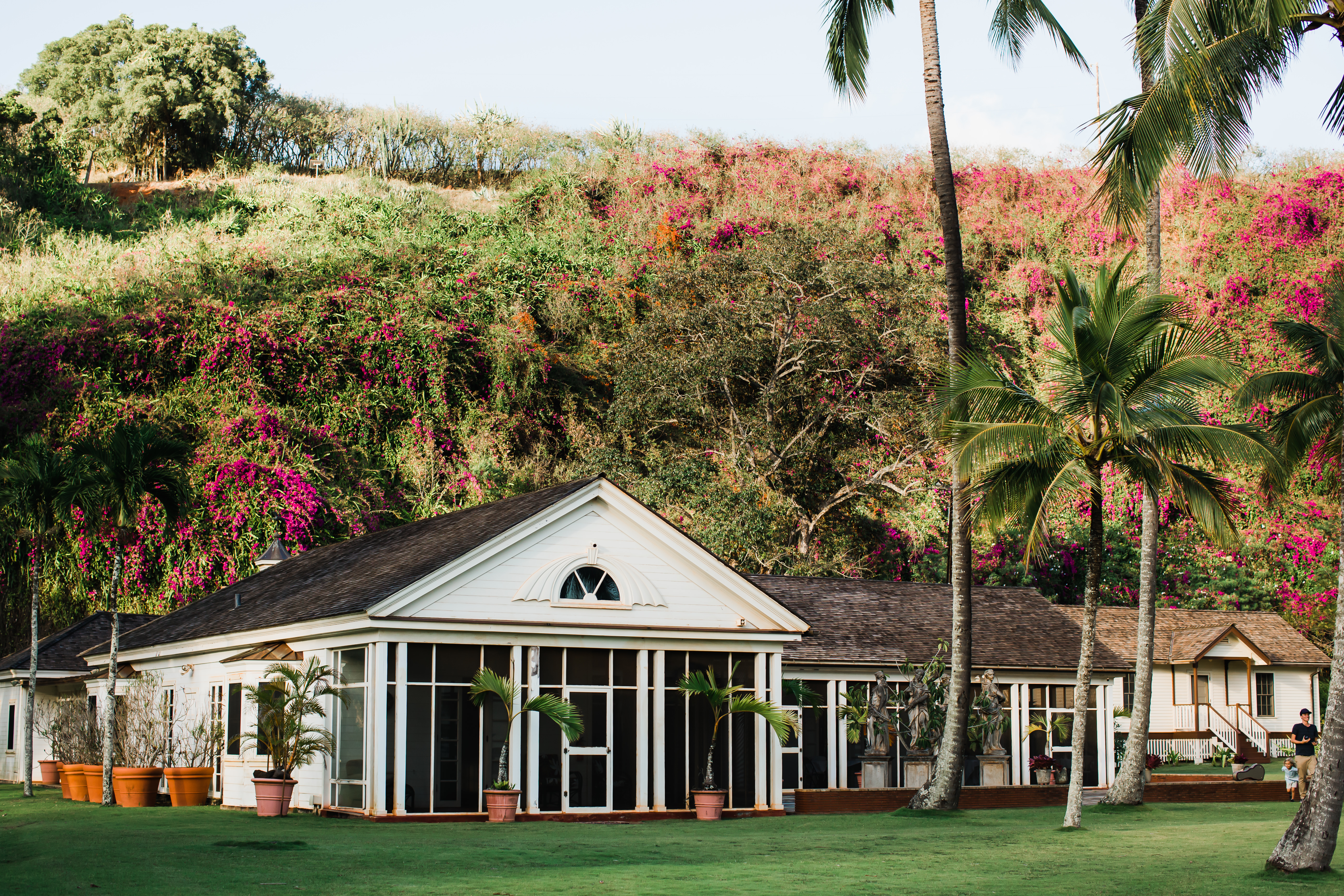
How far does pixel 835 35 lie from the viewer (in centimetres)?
2191

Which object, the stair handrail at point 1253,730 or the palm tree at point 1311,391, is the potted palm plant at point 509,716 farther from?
the stair handrail at point 1253,730

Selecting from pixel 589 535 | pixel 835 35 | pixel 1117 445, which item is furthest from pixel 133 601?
pixel 1117 445

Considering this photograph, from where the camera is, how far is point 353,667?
19.0m

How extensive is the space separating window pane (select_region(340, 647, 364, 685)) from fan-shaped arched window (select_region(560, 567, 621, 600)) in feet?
10.3

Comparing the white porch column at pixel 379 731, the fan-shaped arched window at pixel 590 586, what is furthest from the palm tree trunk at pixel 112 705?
the fan-shaped arched window at pixel 590 586

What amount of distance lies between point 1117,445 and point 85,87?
182 feet

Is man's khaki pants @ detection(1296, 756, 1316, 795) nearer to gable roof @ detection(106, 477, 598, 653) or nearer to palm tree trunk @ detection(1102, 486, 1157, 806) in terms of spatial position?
palm tree trunk @ detection(1102, 486, 1157, 806)

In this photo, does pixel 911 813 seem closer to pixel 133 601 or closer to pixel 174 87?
pixel 133 601

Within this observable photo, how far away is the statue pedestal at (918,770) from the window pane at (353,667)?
34.2ft

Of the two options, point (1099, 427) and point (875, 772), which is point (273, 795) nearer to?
point (875, 772)

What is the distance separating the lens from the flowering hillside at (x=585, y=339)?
31.5 m

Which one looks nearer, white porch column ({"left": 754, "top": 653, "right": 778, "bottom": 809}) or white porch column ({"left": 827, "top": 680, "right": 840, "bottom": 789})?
white porch column ({"left": 754, "top": 653, "right": 778, "bottom": 809})

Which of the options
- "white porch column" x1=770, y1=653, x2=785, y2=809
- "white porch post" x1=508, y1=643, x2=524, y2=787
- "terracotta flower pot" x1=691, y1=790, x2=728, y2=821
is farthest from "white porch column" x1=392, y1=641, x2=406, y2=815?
"white porch column" x1=770, y1=653, x2=785, y2=809

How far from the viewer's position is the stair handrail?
38688mm
